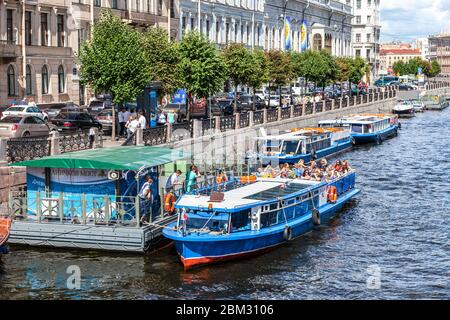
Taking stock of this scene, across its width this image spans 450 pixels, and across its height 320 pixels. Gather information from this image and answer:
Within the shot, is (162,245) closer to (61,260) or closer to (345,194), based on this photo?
(61,260)

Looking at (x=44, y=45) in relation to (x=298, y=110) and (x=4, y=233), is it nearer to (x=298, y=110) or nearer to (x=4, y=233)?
(x=298, y=110)

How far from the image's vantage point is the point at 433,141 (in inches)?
2719

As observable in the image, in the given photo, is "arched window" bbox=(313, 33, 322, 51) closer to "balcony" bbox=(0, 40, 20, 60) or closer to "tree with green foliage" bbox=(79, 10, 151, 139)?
"balcony" bbox=(0, 40, 20, 60)

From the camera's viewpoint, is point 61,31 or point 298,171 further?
point 61,31

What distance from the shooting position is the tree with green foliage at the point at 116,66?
42531mm

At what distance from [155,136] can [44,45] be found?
22.2 m

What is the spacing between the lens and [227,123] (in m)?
49.9

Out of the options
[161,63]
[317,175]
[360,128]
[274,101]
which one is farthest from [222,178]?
[274,101]

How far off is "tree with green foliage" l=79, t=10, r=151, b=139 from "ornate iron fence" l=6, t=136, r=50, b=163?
29.6ft

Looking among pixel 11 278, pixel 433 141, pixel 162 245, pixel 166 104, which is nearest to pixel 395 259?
pixel 162 245

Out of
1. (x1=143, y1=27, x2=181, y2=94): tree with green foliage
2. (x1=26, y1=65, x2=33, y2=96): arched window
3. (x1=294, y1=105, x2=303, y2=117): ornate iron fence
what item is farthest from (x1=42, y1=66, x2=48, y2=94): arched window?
(x1=294, y1=105, x2=303, y2=117): ornate iron fence

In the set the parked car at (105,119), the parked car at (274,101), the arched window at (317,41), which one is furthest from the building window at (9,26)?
the arched window at (317,41)
